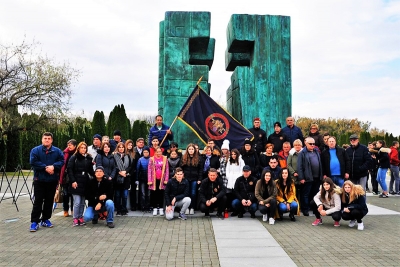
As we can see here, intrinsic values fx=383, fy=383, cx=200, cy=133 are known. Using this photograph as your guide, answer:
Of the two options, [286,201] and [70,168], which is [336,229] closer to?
[286,201]

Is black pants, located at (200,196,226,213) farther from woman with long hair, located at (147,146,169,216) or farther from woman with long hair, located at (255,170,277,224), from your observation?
woman with long hair, located at (147,146,169,216)

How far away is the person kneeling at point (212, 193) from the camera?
23.8 feet

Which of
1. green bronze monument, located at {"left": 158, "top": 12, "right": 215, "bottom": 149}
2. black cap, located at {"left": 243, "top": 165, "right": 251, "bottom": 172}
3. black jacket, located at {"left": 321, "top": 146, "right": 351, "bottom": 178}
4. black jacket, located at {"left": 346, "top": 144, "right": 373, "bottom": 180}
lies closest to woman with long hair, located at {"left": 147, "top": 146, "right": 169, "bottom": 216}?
black cap, located at {"left": 243, "top": 165, "right": 251, "bottom": 172}

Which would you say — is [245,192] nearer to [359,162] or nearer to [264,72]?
[359,162]

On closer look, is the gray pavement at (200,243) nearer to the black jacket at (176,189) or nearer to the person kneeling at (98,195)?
the person kneeling at (98,195)

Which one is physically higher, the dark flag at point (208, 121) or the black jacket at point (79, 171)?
the dark flag at point (208, 121)

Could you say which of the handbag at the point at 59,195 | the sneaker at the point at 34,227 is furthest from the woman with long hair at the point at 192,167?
the sneaker at the point at 34,227

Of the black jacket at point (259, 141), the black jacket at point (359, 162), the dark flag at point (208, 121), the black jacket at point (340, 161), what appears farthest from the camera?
the dark flag at point (208, 121)

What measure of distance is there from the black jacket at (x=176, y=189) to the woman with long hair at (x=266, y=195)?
4.47 feet

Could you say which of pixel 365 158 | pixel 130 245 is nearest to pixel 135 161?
pixel 130 245

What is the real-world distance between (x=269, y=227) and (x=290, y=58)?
5.45 m

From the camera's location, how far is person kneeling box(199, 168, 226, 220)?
7.26 metres

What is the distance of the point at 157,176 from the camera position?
300 inches

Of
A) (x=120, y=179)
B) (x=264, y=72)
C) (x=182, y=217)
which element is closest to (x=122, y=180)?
(x=120, y=179)
